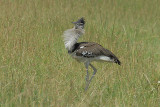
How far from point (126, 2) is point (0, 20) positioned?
401 cm

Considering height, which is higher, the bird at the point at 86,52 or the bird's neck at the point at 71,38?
the bird's neck at the point at 71,38

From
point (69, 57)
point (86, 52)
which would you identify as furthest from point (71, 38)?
point (69, 57)

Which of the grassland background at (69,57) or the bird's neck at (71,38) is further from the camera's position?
the bird's neck at (71,38)

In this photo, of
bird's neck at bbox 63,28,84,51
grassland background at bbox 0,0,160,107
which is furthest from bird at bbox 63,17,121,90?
grassland background at bbox 0,0,160,107

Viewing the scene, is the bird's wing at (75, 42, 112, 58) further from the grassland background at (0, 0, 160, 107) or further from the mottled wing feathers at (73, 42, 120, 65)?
the grassland background at (0, 0, 160, 107)

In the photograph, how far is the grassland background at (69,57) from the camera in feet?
13.1

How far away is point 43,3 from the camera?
7.70m

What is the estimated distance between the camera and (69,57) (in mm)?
5859

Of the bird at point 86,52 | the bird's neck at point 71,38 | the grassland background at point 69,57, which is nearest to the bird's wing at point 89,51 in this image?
the bird at point 86,52

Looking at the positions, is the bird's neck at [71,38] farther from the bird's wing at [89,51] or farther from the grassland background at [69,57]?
the grassland background at [69,57]

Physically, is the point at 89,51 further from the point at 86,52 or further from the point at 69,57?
the point at 69,57

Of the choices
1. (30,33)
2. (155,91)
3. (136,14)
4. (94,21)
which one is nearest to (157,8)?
(136,14)

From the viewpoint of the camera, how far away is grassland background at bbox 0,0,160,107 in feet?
13.1

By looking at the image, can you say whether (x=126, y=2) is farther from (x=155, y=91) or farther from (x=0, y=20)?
(x=155, y=91)
